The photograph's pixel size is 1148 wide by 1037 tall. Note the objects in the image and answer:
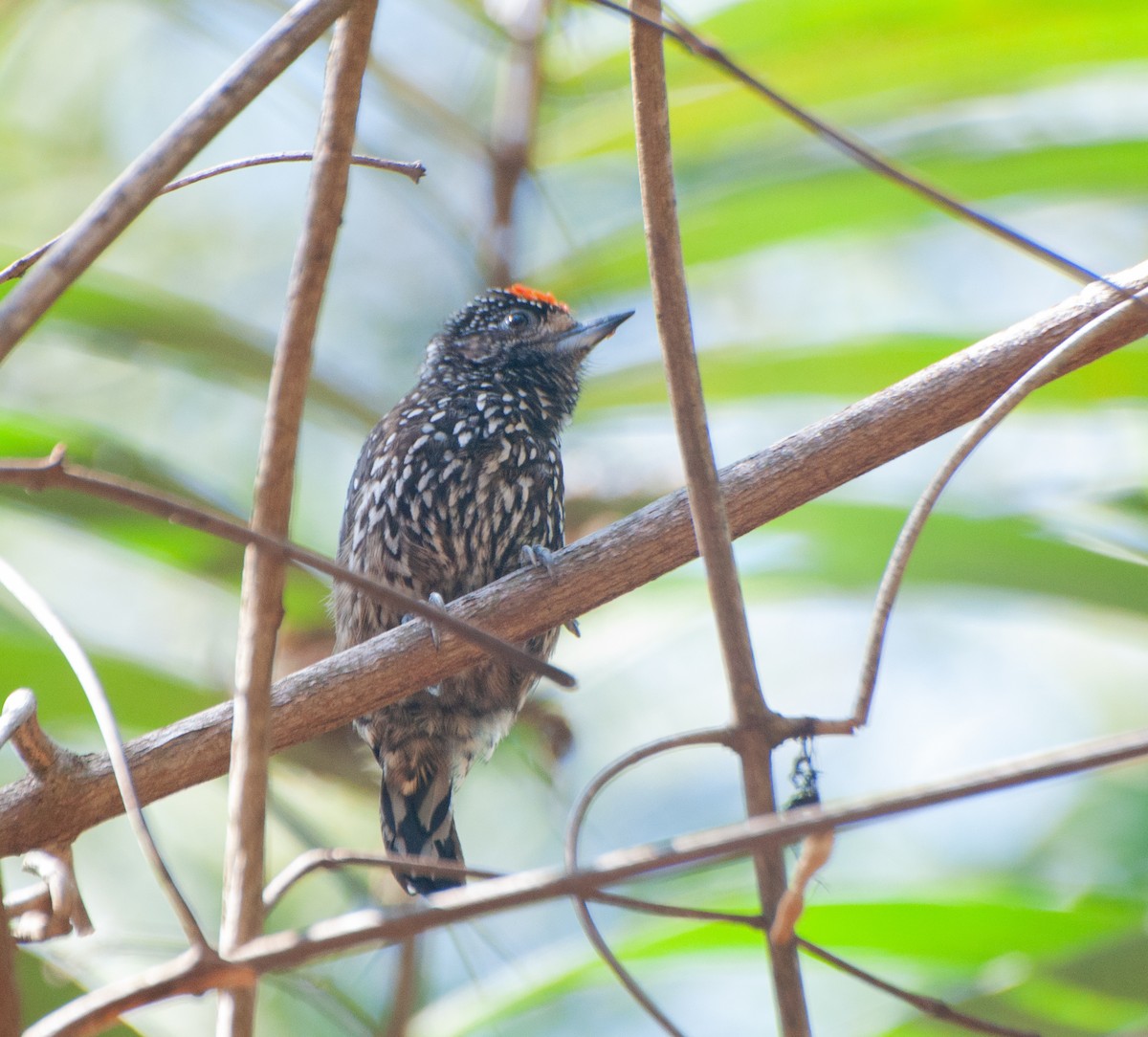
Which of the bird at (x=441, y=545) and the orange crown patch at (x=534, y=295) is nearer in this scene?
the bird at (x=441, y=545)

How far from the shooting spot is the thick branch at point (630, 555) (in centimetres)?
216

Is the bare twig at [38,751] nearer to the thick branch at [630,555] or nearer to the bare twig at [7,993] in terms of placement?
the thick branch at [630,555]

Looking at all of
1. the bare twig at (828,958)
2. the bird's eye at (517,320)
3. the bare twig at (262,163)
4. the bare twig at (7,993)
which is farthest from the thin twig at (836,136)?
the bird's eye at (517,320)

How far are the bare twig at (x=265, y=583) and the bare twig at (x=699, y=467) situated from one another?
38 cm

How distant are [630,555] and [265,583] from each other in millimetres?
1068

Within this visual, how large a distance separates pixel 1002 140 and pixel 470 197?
5.29 ft

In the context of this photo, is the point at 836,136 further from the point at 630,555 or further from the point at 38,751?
the point at 38,751

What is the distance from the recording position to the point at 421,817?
3758mm

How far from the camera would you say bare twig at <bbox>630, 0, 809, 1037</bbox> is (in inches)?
58.5

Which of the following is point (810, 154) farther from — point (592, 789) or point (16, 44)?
point (16, 44)

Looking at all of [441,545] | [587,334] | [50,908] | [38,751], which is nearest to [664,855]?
[50,908]

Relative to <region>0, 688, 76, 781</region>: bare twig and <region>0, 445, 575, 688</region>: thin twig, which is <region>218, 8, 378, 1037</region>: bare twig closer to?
<region>0, 445, 575, 688</region>: thin twig

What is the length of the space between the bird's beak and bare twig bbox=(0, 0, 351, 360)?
107 inches

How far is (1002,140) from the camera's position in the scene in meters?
3.82
